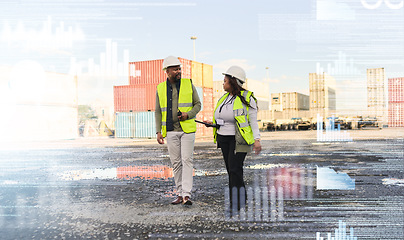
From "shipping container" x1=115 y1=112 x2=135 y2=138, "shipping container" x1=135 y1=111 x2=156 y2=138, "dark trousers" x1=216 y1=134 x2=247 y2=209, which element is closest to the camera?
"dark trousers" x1=216 y1=134 x2=247 y2=209

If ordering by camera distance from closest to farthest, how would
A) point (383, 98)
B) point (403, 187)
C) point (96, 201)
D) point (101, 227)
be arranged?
point (101, 227) < point (96, 201) < point (403, 187) < point (383, 98)

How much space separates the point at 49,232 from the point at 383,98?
58.9 meters

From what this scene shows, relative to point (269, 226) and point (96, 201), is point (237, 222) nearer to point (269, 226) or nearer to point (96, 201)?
point (269, 226)

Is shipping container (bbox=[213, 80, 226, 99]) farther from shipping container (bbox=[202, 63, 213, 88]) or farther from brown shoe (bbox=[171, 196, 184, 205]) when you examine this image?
brown shoe (bbox=[171, 196, 184, 205])

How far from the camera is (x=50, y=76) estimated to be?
128ft

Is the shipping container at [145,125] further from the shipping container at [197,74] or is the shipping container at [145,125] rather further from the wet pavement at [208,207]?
the wet pavement at [208,207]

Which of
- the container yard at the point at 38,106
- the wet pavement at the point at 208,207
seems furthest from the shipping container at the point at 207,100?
the wet pavement at the point at 208,207

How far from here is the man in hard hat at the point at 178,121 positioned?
494 cm

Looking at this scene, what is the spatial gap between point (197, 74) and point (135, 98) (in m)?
6.52

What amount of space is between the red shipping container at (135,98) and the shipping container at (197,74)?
3818mm

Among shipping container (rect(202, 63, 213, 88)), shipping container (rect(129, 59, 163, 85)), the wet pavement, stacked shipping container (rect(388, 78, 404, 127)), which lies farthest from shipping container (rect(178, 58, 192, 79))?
stacked shipping container (rect(388, 78, 404, 127))

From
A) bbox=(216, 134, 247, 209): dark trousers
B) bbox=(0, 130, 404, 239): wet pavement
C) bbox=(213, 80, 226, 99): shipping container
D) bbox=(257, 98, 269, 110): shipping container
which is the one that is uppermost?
Answer: bbox=(213, 80, 226, 99): shipping container

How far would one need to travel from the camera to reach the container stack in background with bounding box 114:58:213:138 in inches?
1358

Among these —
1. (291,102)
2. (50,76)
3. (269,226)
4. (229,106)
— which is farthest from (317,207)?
(291,102)
